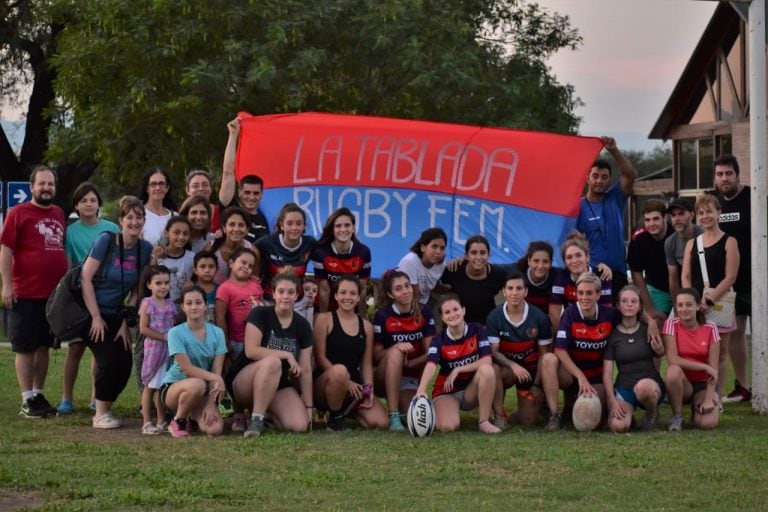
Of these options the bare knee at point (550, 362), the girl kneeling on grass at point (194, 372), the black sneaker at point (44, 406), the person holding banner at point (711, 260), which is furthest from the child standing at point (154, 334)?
the person holding banner at point (711, 260)

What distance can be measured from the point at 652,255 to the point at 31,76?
20.5 metres

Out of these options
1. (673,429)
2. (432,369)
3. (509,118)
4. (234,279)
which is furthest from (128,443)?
(509,118)

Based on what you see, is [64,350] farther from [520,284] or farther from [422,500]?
[422,500]

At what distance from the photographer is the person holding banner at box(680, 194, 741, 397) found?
10242mm

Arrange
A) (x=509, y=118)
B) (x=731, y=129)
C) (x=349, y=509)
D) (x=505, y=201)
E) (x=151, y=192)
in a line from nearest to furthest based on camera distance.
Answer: (x=349, y=509) < (x=151, y=192) < (x=505, y=201) < (x=509, y=118) < (x=731, y=129)

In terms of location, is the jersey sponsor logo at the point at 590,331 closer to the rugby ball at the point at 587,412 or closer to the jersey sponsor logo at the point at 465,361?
the rugby ball at the point at 587,412

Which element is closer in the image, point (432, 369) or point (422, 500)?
point (422, 500)

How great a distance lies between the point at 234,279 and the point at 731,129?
21.3 metres

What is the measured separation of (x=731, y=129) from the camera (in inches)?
1133

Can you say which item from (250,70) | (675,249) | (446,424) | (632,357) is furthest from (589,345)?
(250,70)

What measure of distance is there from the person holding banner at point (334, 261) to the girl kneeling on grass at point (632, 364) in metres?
1.92

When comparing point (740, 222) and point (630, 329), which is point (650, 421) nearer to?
point (630, 329)

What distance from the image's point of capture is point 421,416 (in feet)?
29.3

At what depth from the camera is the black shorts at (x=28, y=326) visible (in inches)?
400
